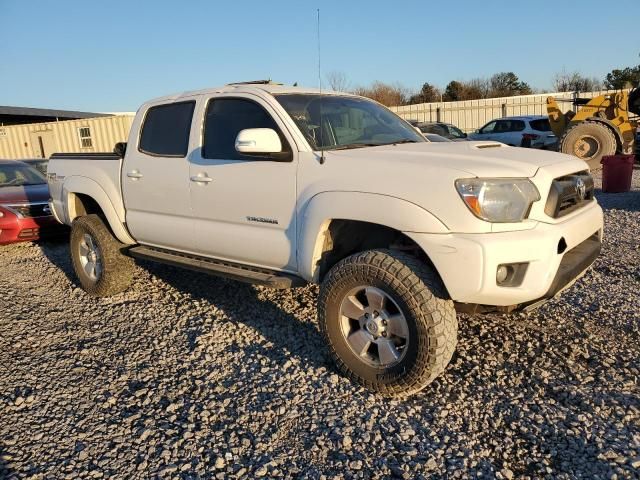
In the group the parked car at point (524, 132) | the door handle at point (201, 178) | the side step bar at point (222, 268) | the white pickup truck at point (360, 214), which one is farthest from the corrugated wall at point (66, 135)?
the door handle at point (201, 178)

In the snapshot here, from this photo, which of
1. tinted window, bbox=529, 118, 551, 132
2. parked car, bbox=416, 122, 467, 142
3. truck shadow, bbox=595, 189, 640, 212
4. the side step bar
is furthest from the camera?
parked car, bbox=416, 122, 467, 142

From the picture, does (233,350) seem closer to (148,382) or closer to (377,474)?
(148,382)

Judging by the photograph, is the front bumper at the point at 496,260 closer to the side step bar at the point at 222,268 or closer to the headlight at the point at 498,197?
the headlight at the point at 498,197

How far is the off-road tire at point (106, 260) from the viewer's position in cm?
503

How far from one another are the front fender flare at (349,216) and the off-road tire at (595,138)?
1155cm

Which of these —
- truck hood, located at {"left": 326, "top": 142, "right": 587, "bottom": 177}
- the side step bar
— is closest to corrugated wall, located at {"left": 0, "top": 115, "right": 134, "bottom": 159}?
the side step bar

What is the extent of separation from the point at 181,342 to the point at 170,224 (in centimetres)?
103

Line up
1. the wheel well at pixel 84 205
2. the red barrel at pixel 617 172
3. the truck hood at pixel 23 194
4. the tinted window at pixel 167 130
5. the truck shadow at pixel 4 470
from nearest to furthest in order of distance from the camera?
1. the truck shadow at pixel 4 470
2. the tinted window at pixel 167 130
3. the wheel well at pixel 84 205
4. the truck hood at pixel 23 194
5. the red barrel at pixel 617 172

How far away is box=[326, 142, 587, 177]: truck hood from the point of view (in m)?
2.84

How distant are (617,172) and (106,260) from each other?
947 cm

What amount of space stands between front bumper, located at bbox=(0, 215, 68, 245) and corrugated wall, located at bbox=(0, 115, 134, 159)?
1450 cm

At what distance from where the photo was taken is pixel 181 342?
4094 mm

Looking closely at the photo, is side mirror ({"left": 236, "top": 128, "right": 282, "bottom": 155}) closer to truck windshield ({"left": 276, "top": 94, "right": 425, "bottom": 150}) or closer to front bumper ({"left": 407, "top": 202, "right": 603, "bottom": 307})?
truck windshield ({"left": 276, "top": 94, "right": 425, "bottom": 150})

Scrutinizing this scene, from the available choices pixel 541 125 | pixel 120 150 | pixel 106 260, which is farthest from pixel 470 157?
pixel 541 125
